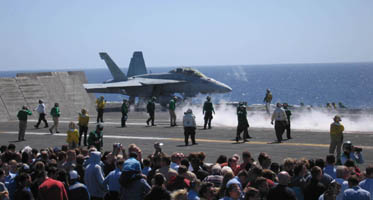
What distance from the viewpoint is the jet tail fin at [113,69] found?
4931cm

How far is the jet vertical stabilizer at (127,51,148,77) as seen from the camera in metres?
52.9

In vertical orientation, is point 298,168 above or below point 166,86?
below

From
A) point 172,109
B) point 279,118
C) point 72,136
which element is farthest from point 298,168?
point 172,109

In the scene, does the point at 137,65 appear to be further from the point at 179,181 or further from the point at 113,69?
the point at 179,181

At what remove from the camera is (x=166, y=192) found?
316 inches

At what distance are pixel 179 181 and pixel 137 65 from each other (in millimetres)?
44876

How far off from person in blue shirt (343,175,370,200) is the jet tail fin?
4145cm

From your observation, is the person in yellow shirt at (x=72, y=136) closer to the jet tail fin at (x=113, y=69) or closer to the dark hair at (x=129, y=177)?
the dark hair at (x=129, y=177)

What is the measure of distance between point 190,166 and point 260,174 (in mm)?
2238

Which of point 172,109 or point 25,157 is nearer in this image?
point 25,157

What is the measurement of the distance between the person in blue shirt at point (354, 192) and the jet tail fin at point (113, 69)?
1632 inches

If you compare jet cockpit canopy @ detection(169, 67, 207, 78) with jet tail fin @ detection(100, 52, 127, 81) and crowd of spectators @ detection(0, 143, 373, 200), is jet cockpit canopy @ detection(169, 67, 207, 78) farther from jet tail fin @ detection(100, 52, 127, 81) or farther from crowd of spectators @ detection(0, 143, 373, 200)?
crowd of spectators @ detection(0, 143, 373, 200)

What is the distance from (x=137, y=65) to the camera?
52969 mm

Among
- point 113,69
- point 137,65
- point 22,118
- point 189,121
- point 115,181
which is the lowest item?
point 115,181
